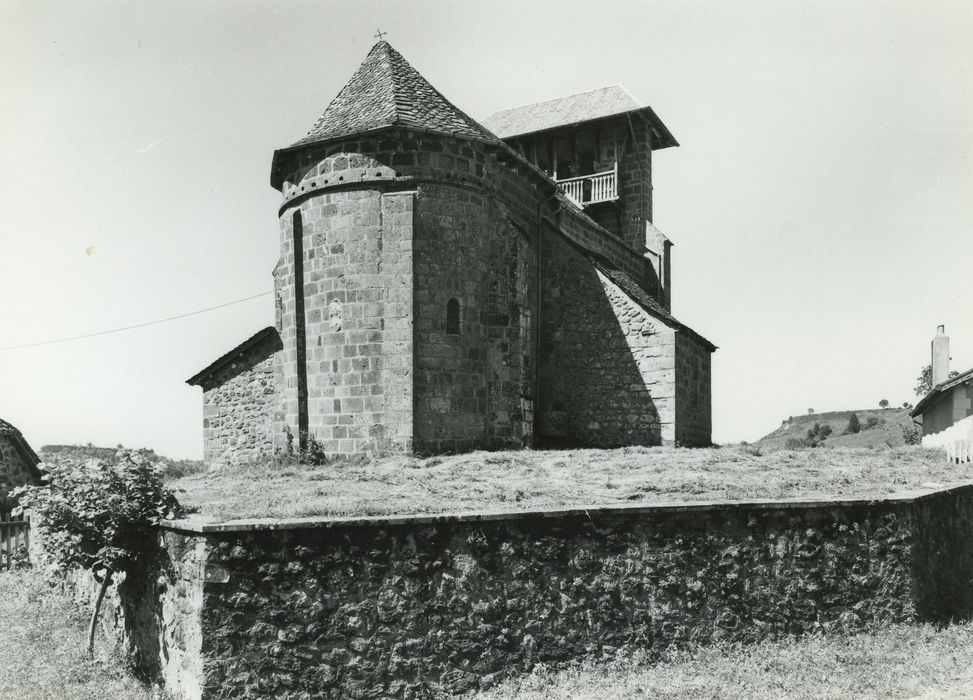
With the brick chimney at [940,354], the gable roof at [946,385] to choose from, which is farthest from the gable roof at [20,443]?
the brick chimney at [940,354]

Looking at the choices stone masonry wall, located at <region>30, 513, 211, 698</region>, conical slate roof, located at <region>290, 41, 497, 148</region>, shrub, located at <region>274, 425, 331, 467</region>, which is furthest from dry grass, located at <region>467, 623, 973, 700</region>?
conical slate roof, located at <region>290, 41, 497, 148</region>

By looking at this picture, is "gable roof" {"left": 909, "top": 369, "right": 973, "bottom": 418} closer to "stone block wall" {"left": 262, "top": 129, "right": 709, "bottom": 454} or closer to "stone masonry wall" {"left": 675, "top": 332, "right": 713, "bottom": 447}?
"stone masonry wall" {"left": 675, "top": 332, "right": 713, "bottom": 447}

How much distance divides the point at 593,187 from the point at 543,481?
1786cm

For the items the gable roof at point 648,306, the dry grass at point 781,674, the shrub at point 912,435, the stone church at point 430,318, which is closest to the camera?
the dry grass at point 781,674

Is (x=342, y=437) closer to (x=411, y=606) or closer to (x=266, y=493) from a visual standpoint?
(x=266, y=493)

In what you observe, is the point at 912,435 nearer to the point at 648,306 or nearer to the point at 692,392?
the point at 692,392

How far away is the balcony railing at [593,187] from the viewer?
2755 centimetres

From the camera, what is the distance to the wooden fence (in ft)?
50.9

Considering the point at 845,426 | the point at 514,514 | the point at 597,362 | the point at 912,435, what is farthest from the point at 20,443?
the point at 845,426

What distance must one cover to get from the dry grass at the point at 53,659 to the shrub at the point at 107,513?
1.10 metres

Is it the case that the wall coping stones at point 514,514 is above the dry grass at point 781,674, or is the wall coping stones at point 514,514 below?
above

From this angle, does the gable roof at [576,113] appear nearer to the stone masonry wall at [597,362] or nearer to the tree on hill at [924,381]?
the stone masonry wall at [597,362]

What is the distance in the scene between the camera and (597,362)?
63.3ft

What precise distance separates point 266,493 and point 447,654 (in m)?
4.43
